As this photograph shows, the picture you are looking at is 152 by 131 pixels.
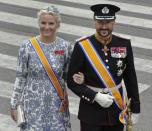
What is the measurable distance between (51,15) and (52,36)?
21 cm

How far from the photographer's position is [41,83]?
17.2ft

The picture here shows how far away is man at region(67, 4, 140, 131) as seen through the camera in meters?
5.07

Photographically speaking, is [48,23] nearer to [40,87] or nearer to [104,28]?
[104,28]

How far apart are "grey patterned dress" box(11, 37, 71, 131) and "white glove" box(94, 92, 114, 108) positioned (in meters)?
0.45

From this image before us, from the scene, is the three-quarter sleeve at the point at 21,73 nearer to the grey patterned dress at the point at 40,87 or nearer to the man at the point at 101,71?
the grey patterned dress at the point at 40,87

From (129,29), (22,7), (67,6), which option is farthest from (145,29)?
(22,7)

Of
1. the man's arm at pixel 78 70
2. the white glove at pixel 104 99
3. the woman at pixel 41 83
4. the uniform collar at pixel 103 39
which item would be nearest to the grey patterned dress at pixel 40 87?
the woman at pixel 41 83

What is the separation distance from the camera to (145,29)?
12000 mm

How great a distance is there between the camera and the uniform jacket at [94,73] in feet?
16.6

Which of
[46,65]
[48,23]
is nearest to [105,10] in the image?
[48,23]

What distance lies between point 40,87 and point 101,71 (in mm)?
606

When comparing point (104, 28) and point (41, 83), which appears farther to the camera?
point (41, 83)

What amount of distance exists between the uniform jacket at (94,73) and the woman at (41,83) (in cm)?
18

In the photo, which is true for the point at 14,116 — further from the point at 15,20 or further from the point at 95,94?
the point at 15,20
